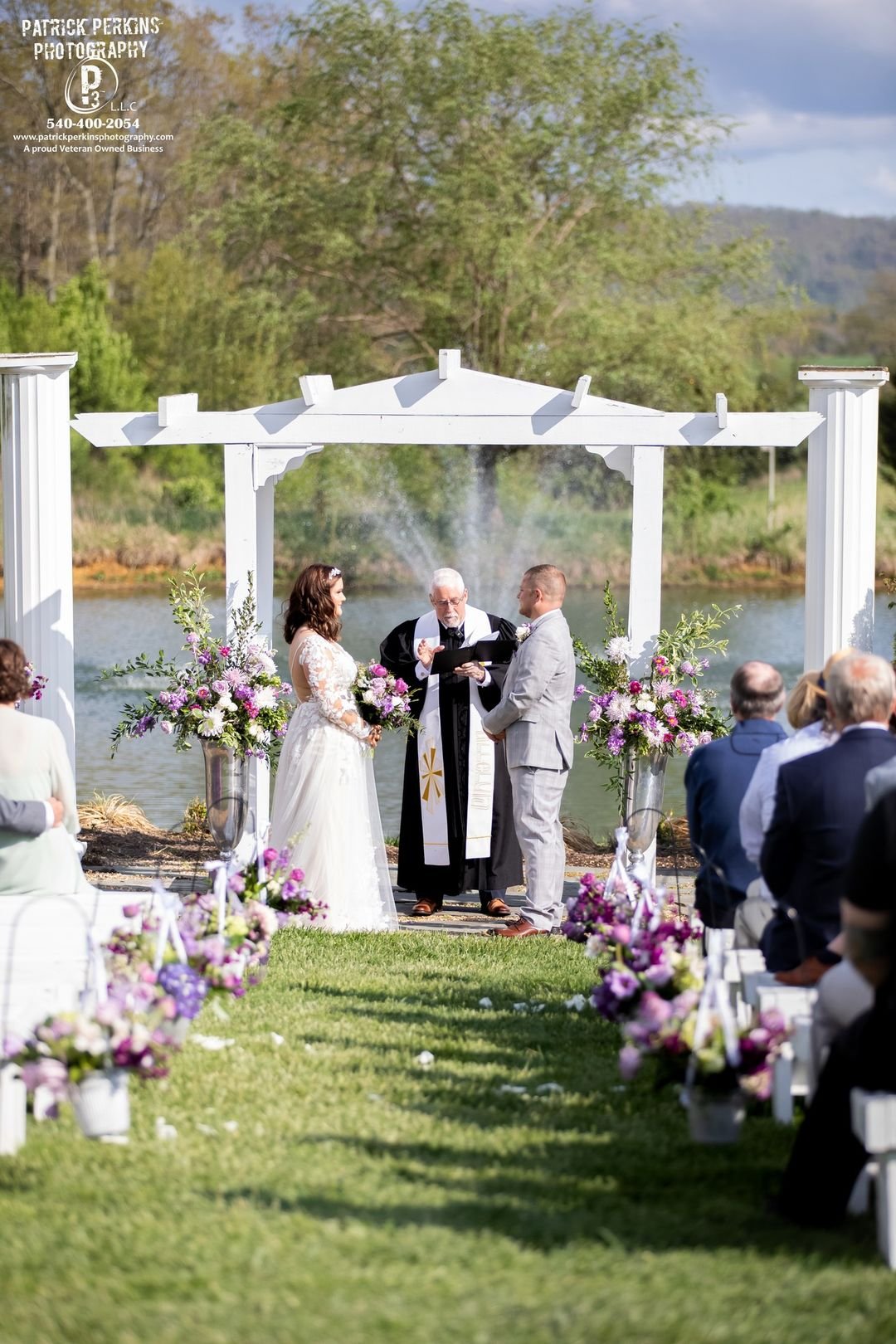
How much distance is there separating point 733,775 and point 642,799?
2644 mm

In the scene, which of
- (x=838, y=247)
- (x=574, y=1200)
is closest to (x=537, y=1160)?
(x=574, y=1200)

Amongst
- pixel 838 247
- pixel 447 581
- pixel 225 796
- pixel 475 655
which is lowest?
pixel 225 796

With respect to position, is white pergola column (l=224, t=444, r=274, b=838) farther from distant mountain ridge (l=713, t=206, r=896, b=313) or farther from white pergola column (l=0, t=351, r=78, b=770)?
distant mountain ridge (l=713, t=206, r=896, b=313)

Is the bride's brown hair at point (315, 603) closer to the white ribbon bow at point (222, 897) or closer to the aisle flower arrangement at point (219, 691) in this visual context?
the aisle flower arrangement at point (219, 691)

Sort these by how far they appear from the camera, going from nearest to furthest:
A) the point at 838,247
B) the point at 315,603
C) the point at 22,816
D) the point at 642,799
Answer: the point at 22,816
the point at 315,603
the point at 642,799
the point at 838,247

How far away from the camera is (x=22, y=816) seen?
5.16 meters

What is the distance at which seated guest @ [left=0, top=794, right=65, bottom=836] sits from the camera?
16.9 feet

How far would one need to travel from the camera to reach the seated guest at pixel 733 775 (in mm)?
5238

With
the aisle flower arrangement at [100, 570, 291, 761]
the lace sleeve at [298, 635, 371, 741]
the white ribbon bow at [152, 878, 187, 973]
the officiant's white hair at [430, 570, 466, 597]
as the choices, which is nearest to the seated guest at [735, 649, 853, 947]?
the white ribbon bow at [152, 878, 187, 973]

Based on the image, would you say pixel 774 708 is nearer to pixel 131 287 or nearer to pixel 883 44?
pixel 131 287

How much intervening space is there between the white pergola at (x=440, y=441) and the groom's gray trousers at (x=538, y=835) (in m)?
0.86

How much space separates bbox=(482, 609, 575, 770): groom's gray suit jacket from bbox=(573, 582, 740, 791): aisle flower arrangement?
0.14m

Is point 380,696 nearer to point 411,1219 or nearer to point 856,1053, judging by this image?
point 411,1219

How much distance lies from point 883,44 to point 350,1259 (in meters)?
174
